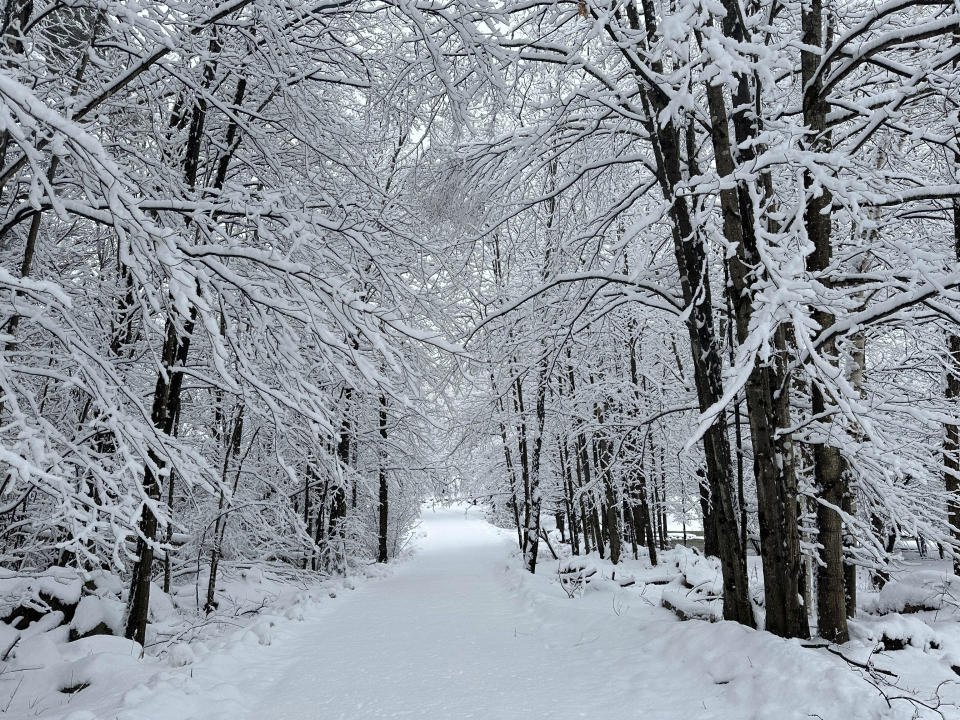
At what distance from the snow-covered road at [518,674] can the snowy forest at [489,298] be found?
4cm

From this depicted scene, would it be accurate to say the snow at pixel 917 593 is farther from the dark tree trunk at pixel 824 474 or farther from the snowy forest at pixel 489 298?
the dark tree trunk at pixel 824 474

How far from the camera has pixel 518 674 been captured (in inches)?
206

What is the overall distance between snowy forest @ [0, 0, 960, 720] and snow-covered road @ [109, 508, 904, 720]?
1.7 inches

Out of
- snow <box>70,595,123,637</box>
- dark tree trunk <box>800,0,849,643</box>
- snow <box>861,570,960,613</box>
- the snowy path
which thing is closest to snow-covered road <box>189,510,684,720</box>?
the snowy path

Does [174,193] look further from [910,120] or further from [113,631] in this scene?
[910,120]

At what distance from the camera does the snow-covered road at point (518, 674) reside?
12.8 feet

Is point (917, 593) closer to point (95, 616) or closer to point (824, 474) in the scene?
point (824, 474)

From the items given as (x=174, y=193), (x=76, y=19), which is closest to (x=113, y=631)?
(x=174, y=193)

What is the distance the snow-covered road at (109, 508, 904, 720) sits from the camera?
154 inches

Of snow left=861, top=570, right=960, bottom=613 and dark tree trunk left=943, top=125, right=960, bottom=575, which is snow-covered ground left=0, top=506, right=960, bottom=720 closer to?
dark tree trunk left=943, top=125, right=960, bottom=575

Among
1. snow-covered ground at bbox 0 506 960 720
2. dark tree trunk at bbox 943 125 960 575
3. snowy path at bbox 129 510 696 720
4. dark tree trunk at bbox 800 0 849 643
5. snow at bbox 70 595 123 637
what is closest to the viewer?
snow-covered ground at bbox 0 506 960 720

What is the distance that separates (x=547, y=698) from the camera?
4.50 meters

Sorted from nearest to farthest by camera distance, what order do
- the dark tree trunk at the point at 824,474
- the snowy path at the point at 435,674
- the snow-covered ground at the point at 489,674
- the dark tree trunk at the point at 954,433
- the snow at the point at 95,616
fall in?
the snow-covered ground at the point at 489,674 → the snowy path at the point at 435,674 → the dark tree trunk at the point at 824,474 → the dark tree trunk at the point at 954,433 → the snow at the point at 95,616

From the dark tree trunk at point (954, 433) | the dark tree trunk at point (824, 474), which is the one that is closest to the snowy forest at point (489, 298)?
the dark tree trunk at point (824, 474)
